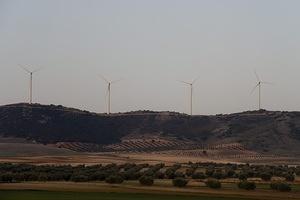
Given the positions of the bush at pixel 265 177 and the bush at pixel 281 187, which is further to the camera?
the bush at pixel 265 177

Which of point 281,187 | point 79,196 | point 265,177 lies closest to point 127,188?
point 79,196

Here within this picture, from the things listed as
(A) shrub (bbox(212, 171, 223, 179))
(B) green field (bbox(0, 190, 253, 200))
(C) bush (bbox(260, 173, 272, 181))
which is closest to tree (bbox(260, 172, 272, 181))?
(C) bush (bbox(260, 173, 272, 181))

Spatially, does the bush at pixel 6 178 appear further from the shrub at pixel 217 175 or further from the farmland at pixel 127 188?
the shrub at pixel 217 175

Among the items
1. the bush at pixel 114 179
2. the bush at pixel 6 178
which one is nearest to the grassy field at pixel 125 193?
the bush at pixel 114 179

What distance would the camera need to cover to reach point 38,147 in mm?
181375

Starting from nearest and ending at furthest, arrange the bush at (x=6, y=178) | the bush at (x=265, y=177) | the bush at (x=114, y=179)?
the bush at (x=114, y=179) → the bush at (x=6, y=178) → the bush at (x=265, y=177)

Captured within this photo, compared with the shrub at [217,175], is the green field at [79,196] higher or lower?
higher

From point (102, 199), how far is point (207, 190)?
15064mm

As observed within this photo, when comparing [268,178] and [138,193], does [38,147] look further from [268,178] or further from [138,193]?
[138,193]

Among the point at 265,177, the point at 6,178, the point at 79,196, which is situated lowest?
the point at 265,177

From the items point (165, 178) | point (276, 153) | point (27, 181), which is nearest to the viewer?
point (27, 181)

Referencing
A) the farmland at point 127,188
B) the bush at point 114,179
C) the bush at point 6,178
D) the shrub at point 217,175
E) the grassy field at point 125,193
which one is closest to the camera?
the grassy field at point 125,193

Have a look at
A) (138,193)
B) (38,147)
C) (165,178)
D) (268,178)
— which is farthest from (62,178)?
(38,147)

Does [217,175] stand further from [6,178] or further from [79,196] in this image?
[79,196]
